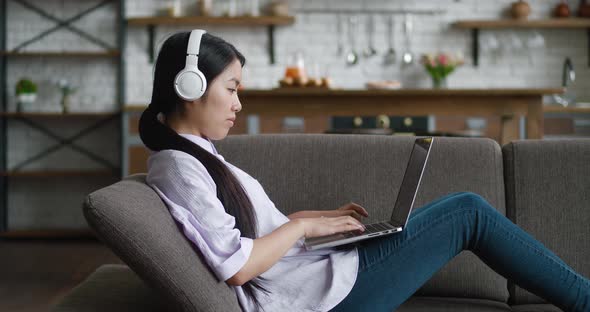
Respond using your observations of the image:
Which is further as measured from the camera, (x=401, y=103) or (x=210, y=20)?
(x=210, y=20)

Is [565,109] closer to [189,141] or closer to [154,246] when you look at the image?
[189,141]

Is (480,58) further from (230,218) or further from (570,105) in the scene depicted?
(230,218)

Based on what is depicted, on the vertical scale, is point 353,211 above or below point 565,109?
below

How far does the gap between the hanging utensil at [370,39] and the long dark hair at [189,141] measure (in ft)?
13.5

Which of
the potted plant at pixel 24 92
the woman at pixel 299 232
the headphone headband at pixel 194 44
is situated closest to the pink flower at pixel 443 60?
the potted plant at pixel 24 92

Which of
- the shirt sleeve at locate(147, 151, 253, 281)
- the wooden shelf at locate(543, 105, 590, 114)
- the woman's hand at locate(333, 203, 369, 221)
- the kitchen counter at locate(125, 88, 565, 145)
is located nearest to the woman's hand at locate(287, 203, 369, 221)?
the woman's hand at locate(333, 203, 369, 221)

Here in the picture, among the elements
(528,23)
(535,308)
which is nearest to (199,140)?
(535,308)

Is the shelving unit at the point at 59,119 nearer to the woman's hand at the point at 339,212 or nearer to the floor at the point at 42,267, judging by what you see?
the floor at the point at 42,267

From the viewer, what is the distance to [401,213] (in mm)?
1677

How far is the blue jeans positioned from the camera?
1570 mm

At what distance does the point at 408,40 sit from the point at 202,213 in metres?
4.48

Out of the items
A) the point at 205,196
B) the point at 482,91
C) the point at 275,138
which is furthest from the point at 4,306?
the point at 482,91

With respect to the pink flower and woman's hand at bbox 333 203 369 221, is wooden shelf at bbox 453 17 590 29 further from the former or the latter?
woman's hand at bbox 333 203 369 221

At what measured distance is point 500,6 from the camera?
5.63 meters
